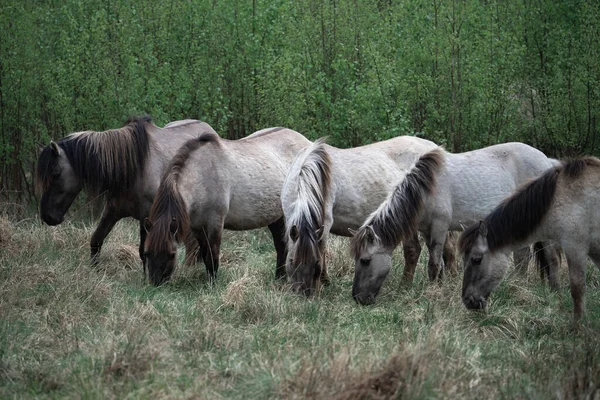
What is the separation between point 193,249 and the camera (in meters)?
10.1

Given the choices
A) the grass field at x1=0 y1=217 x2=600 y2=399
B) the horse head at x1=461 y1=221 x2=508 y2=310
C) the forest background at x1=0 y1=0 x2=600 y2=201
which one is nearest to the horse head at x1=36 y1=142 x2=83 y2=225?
the grass field at x1=0 y1=217 x2=600 y2=399

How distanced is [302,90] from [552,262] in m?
6.47

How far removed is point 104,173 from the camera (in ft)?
31.5

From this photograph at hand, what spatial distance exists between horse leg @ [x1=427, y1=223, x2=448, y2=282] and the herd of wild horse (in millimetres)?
13

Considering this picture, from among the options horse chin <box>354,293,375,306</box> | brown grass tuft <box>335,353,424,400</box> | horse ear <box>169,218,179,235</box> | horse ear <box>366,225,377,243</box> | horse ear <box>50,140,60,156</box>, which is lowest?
horse chin <box>354,293,375,306</box>

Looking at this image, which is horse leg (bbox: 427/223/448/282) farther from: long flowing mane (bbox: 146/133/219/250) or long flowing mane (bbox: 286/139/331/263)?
long flowing mane (bbox: 146/133/219/250)

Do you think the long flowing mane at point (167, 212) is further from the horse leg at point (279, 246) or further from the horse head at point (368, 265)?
the horse head at point (368, 265)

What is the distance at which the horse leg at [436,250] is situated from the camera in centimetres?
901

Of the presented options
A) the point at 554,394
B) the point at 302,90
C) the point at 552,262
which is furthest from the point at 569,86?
the point at 554,394

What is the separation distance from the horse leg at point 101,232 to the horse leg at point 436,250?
3.89 meters

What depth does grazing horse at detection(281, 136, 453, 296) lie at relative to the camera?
8328mm

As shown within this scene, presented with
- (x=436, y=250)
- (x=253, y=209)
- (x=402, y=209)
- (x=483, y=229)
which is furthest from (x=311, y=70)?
(x=483, y=229)

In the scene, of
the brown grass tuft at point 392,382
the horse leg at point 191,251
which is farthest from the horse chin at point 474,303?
the horse leg at point 191,251

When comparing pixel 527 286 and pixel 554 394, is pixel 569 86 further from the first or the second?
pixel 554 394
